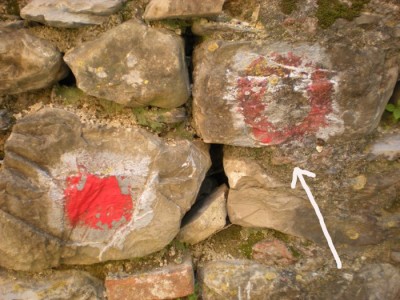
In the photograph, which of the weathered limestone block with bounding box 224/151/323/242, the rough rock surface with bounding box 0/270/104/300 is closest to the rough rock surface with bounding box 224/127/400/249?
the weathered limestone block with bounding box 224/151/323/242

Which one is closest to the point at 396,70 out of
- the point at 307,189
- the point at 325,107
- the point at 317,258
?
the point at 325,107

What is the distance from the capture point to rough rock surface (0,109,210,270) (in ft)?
5.71

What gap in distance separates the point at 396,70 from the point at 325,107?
0.38m

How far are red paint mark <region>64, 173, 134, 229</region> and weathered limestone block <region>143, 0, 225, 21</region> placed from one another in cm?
83

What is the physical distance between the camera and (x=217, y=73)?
1770mm

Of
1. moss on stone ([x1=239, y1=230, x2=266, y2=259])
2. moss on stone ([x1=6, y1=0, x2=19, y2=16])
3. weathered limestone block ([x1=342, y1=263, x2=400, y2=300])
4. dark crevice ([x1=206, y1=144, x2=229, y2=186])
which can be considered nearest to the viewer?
moss on stone ([x1=6, y1=0, x2=19, y2=16])

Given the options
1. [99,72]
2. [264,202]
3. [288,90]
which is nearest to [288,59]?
[288,90]

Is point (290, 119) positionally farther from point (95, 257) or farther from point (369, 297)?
point (95, 257)

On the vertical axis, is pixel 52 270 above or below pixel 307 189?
below

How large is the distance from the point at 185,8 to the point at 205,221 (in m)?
1.10

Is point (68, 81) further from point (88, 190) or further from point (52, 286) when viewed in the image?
point (52, 286)

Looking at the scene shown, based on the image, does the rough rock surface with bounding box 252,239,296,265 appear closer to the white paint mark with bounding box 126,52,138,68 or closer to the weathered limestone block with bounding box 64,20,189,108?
the weathered limestone block with bounding box 64,20,189,108

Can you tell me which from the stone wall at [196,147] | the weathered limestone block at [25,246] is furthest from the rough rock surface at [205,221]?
the weathered limestone block at [25,246]

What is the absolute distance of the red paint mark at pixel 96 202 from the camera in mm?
1812
